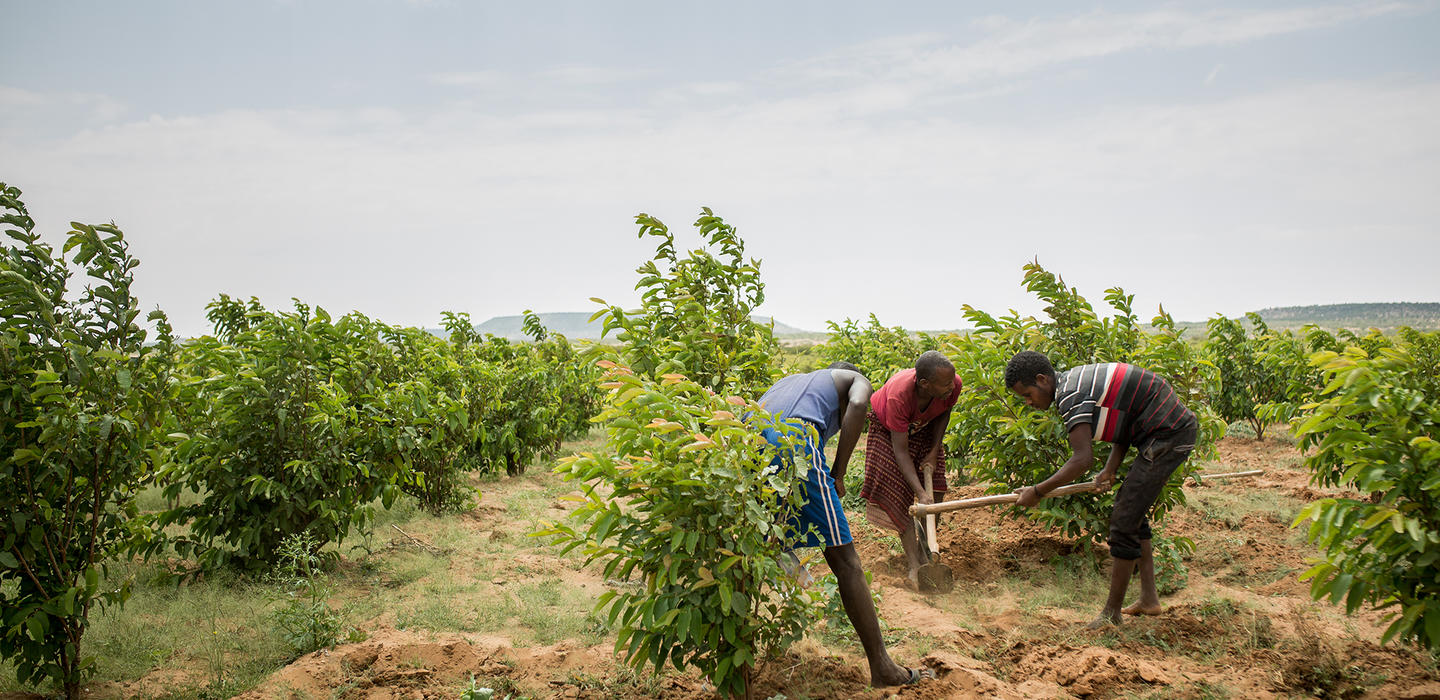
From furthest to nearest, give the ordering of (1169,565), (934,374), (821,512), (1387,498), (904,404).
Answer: (1169,565) < (904,404) < (934,374) < (821,512) < (1387,498)

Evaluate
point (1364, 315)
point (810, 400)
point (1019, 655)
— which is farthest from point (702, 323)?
point (1364, 315)

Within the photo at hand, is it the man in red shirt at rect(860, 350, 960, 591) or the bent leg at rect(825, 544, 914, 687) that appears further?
the man in red shirt at rect(860, 350, 960, 591)

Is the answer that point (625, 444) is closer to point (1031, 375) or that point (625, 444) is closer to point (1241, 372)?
point (1031, 375)

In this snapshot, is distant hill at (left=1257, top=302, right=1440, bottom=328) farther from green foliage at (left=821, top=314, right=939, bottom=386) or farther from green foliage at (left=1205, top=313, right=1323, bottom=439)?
green foliage at (left=821, top=314, right=939, bottom=386)

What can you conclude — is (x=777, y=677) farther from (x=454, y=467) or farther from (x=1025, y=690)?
(x=454, y=467)

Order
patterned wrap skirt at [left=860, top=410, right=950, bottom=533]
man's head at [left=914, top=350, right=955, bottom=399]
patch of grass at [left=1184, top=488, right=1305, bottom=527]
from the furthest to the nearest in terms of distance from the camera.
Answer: patch of grass at [left=1184, top=488, right=1305, bottom=527], patterned wrap skirt at [left=860, top=410, right=950, bottom=533], man's head at [left=914, top=350, right=955, bottom=399]

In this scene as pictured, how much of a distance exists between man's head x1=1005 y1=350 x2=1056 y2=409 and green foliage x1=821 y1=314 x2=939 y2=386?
6.30m

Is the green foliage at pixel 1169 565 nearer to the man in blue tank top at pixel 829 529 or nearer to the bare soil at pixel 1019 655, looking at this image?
the bare soil at pixel 1019 655

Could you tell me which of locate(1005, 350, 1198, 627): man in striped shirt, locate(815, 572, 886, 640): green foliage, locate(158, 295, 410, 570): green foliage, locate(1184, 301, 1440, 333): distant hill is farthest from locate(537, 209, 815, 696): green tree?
locate(1184, 301, 1440, 333): distant hill

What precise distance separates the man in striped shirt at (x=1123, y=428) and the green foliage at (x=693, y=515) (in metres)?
2.09

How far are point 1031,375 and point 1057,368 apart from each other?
4.24ft

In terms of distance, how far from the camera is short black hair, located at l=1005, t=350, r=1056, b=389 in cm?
451

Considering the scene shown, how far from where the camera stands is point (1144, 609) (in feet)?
15.0

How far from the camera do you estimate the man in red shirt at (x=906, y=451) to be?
205 inches
